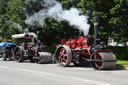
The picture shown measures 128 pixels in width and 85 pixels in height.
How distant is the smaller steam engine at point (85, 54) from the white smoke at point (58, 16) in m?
1.21

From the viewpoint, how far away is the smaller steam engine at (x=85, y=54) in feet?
36.3

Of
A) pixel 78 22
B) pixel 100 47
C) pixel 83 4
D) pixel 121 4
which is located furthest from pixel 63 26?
pixel 100 47

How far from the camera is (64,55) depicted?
42.3ft

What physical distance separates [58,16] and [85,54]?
678 centimetres

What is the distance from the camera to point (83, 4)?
65.2 feet

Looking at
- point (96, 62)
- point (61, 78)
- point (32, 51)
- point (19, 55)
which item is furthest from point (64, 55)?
point (19, 55)

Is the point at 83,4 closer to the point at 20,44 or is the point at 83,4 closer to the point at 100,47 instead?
the point at 20,44

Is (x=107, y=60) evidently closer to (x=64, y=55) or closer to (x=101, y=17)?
(x=64, y=55)

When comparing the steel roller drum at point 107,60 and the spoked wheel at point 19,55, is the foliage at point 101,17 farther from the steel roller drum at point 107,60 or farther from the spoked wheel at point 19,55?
the steel roller drum at point 107,60

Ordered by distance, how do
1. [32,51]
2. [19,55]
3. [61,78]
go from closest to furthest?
[61,78]
[32,51]
[19,55]

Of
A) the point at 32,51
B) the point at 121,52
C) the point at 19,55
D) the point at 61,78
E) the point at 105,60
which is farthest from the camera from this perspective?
the point at 121,52

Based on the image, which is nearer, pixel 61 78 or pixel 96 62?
pixel 61 78

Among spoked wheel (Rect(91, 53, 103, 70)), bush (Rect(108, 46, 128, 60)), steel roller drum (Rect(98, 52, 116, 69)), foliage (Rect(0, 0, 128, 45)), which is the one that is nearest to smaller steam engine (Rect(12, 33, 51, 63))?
spoked wheel (Rect(91, 53, 103, 70))

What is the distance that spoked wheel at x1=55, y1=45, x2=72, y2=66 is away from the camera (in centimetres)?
1229
